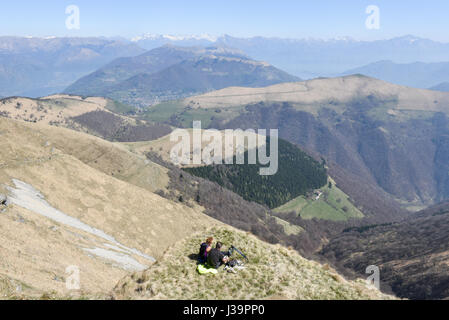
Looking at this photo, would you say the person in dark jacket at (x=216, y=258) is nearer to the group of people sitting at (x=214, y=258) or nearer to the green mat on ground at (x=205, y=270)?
the group of people sitting at (x=214, y=258)

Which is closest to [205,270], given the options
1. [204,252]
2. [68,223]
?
[204,252]

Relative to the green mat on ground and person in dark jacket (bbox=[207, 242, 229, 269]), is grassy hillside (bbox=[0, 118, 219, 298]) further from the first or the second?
person in dark jacket (bbox=[207, 242, 229, 269])

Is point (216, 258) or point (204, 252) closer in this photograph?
point (216, 258)

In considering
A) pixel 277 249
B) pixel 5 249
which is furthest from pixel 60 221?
pixel 277 249

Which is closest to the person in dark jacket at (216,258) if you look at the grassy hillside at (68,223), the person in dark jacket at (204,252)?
the person in dark jacket at (204,252)

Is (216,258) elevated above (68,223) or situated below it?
above

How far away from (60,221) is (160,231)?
31.8 meters

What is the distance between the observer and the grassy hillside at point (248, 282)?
26.1 m

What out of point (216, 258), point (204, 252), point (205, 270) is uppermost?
point (204, 252)

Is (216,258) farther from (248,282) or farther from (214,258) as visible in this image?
(248,282)

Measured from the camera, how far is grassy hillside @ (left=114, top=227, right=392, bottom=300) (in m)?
26.1

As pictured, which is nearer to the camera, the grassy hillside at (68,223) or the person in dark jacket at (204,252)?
the person in dark jacket at (204,252)

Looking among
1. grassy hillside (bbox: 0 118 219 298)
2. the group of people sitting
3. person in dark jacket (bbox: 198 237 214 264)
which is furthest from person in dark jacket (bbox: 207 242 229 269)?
grassy hillside (bbox: 0 118 219 298)

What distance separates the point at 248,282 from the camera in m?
27.7
